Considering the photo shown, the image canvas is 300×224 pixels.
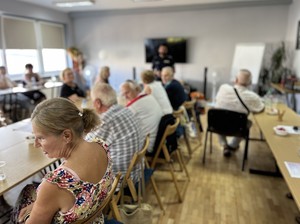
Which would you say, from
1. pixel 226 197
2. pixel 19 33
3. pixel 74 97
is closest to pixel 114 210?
pixel 226 197

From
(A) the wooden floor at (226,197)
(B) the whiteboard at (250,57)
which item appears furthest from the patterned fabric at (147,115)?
(B) the whiteboard at (250,57)

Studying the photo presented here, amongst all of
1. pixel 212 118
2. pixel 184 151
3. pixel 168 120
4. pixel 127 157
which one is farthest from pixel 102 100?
pixel 184 151

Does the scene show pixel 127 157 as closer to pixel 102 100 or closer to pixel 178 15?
pixel 102 100

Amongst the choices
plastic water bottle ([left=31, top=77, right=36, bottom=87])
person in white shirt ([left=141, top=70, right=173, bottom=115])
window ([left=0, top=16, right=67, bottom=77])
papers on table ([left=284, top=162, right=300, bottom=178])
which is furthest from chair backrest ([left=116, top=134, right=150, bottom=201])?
window ([left=0, top=16, right=67, bottom=77])

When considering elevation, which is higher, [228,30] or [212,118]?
[228,30]

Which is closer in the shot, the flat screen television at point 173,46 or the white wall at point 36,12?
the white wall at point 36,12

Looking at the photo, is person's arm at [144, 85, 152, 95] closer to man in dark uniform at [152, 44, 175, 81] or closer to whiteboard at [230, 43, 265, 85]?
man in dark uniform at [152, 44, 175, 81]

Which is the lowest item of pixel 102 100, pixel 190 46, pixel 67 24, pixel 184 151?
pixel 184 151

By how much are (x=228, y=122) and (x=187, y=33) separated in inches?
166

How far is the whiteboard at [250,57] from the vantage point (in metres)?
5.95

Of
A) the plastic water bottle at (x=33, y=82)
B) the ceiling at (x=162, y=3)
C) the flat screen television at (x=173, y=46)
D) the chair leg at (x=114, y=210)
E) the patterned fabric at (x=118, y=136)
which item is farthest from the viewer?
the flat screen television at (x=173, y=46)

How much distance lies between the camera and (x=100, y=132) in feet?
6.12

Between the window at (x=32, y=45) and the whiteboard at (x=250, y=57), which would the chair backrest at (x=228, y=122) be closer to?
the whiteboard at (x=250, y=57)

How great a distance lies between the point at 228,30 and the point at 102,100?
17.6 feet
